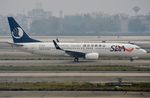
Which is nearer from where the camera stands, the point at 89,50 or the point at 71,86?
the point at 71,86

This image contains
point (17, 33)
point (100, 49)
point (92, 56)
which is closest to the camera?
point (92, 56)

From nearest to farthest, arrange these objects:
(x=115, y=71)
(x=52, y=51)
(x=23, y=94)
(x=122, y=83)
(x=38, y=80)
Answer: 1. (x=23, y=94)
2. (x=122, y=83)
3. (x=38, y=80)
4. (x=115, y=71)
5. (x=52, y=51)

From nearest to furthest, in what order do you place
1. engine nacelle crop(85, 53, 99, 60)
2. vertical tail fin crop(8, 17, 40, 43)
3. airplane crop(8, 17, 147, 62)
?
engine nacelle crop(85, 53, 99, 60) → airplane crop(8, 17, 147, 62) → vertical tail fin crop(8, 17, 40, 43)

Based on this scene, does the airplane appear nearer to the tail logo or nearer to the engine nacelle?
the engine nacelle

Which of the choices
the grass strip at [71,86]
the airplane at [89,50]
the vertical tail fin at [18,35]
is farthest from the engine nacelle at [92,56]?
→ the grass strip at [71,86]

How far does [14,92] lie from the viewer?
33.8 meters

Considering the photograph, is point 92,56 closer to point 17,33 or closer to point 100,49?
point 100,49

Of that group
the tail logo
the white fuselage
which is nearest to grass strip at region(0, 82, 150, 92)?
the white fuselage

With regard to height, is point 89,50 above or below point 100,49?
below

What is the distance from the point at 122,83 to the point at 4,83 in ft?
34.8

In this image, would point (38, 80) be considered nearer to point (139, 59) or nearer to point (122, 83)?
point (122, 83)

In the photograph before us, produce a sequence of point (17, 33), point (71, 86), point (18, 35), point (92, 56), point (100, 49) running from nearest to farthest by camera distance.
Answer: point (71, 86) < point (92, 56) < point (100, 49) < point (18, 35) < point (17, 33)

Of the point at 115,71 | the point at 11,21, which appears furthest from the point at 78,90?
the point at 11,21

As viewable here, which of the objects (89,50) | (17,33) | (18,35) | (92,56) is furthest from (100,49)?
(17,33)
